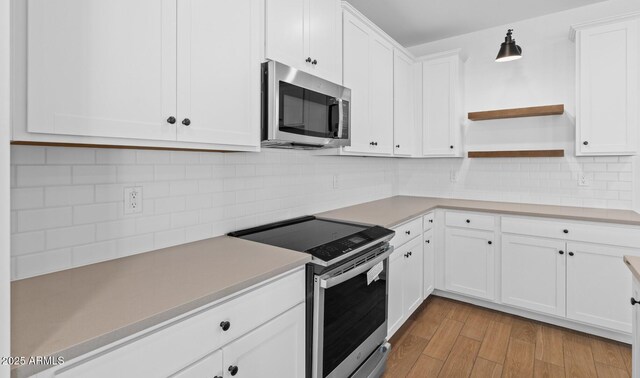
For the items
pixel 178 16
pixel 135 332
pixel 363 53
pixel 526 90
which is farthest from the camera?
pixel 526 90

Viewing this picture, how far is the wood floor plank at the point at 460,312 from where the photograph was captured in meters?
2.85

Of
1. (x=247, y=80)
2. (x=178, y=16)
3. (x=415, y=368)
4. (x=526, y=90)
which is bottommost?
(x=415, y=368)

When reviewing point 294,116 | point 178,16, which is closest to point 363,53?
point 294,116

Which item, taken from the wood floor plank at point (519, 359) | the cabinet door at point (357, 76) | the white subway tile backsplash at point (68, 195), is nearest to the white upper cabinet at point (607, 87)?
the wood floor plank at point (519, 359)

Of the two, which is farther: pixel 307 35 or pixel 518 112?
pixel 518 112

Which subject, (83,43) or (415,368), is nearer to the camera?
(83,43)

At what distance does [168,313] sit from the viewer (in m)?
0.94

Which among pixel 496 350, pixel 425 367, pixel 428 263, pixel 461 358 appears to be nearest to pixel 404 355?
pixel 425 367

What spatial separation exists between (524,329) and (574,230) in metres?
0.89

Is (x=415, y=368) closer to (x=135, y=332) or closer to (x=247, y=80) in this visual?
(x=135, y=332)

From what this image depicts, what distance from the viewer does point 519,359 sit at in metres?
2.25

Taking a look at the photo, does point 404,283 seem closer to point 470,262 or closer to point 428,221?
point 428,221

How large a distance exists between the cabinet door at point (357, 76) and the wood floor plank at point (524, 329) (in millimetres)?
1887

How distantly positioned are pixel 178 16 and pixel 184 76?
0.22m
